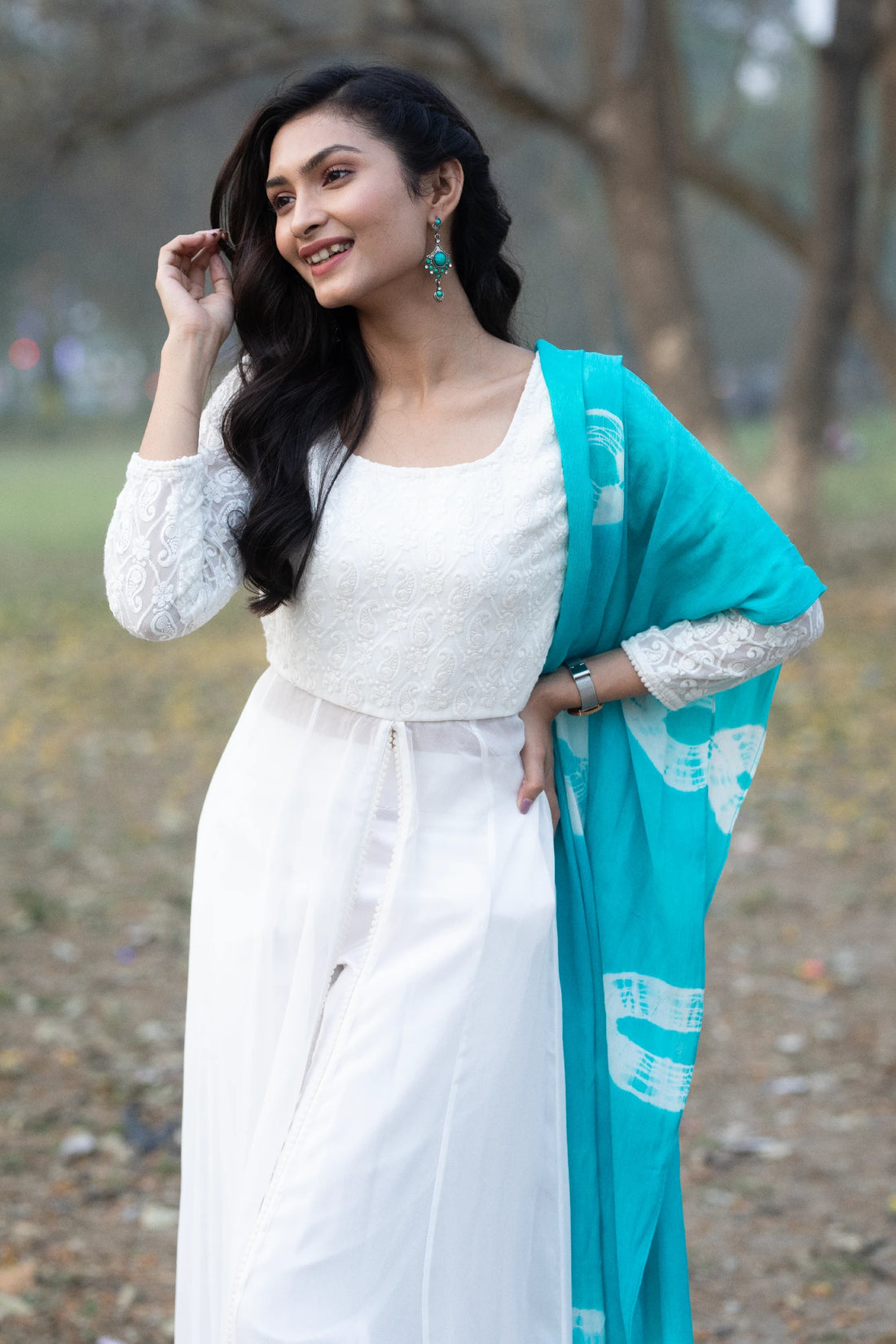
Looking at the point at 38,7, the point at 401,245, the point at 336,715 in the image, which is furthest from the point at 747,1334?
the point at 38,7

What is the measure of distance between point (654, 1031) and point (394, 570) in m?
0.82

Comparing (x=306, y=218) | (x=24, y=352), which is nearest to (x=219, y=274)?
(x=306, y=218)

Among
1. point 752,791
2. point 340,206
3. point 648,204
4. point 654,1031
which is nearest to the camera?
point 340,206

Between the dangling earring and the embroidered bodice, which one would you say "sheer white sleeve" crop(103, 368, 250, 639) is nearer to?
the embroidered bodice

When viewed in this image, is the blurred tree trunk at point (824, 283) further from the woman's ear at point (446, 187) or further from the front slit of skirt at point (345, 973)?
the front slit of skirt at point (345, 973)

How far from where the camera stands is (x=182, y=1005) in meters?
4.50

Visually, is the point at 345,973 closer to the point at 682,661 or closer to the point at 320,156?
the point at 682,661

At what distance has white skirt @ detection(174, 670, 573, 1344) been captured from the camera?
1847mm

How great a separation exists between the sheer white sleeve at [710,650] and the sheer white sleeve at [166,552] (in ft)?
2.05

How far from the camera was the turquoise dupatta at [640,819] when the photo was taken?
7.00 feet

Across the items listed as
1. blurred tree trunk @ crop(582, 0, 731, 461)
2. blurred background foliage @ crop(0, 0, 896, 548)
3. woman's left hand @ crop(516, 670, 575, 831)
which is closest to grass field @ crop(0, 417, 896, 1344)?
woman's left hand @ crop(516, 670, 575, 831)

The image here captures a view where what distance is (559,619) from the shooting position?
6.97 ft

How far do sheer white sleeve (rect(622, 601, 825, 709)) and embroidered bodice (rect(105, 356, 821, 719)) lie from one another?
186 millimetres

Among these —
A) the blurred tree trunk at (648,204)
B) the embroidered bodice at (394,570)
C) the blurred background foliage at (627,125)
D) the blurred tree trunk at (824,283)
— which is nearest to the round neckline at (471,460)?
the embroidered bodice at (394,570)
